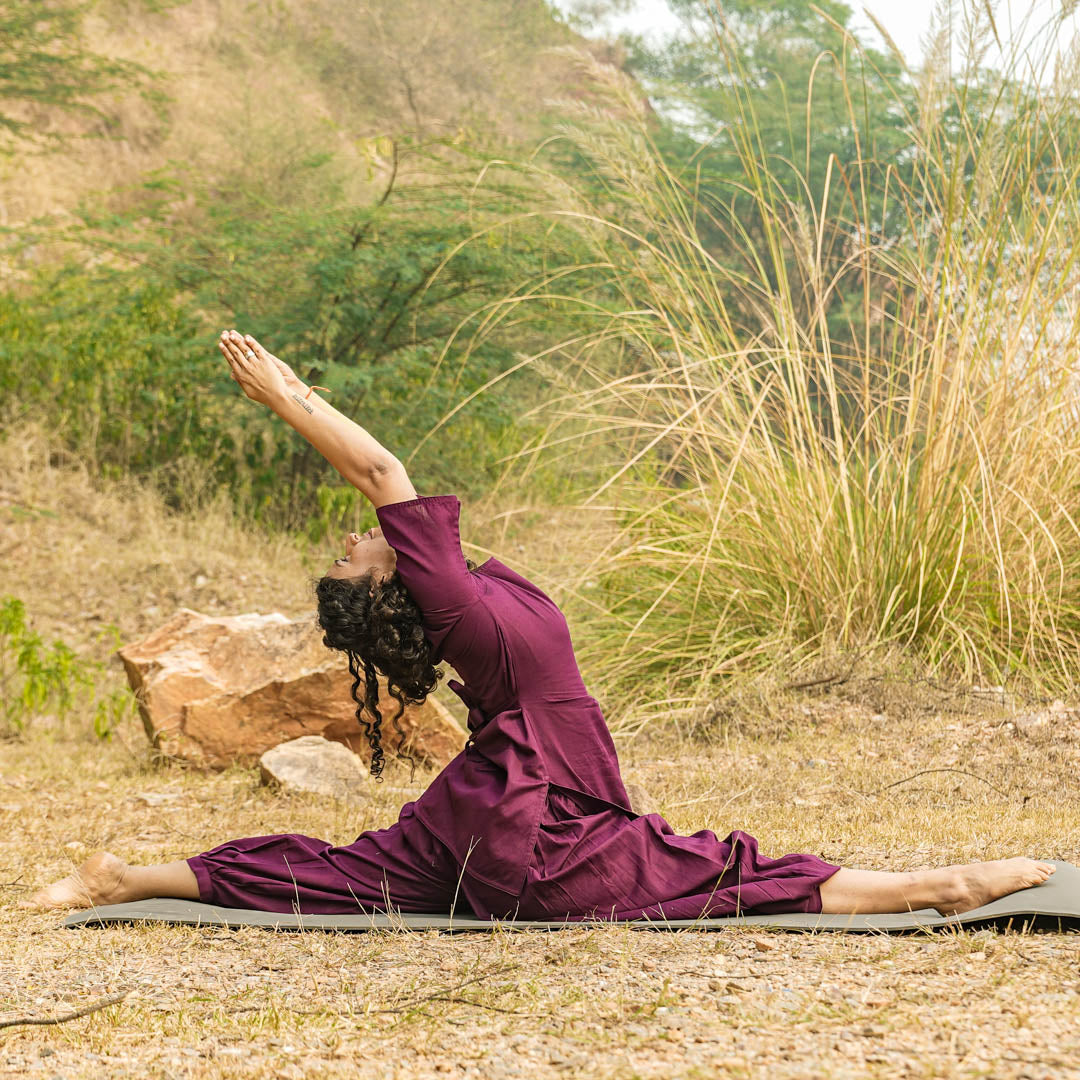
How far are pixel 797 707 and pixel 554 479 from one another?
440cm

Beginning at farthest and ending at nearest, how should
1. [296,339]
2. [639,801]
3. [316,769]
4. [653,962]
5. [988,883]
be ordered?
1. [296,339]
2. [316,769]
3. [639,801]
4. [988,883]
5. [653,962]

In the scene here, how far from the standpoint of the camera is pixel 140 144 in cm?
1733

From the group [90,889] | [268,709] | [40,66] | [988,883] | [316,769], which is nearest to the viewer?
[988,883]

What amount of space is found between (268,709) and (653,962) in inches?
110

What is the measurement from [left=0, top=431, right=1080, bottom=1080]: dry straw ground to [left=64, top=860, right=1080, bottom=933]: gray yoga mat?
0.14ft

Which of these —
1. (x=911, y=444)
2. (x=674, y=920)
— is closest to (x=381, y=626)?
(x=674, y=920)

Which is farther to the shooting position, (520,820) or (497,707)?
(497,707)

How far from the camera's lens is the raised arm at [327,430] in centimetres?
236

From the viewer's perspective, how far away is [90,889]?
2748 mm

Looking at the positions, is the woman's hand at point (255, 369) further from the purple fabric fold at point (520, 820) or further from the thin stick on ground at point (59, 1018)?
the thin stick on ground at point (59, 1018)

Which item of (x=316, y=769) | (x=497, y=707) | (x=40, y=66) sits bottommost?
(x=316, y=769)

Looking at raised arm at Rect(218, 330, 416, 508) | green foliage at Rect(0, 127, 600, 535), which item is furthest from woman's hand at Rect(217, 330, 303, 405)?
green foliage at Rect(0, 127, 600, 535)

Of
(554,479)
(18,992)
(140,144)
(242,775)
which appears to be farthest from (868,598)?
(140,144)

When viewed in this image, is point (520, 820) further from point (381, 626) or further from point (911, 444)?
point (911, 444)
